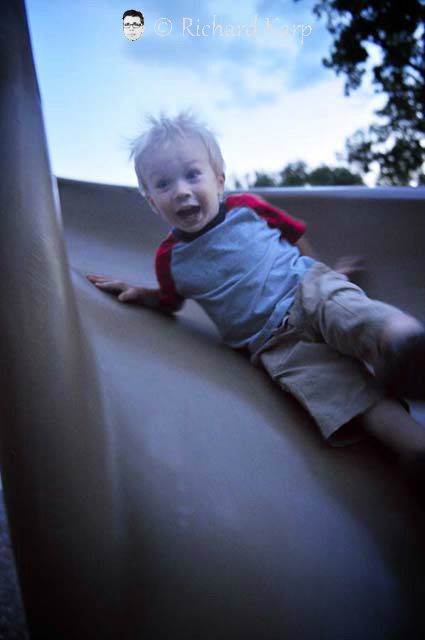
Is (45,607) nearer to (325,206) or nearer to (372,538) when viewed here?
(372,538)

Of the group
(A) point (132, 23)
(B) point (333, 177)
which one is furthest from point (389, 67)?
(A) point (132, 23)

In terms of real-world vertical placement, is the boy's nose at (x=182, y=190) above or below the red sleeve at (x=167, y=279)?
above

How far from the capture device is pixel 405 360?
1.93 feet

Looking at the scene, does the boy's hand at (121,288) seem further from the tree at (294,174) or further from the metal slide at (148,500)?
the tree at (294,174)

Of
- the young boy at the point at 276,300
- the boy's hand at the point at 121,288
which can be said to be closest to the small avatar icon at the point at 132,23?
the young boy at the point at 276,300

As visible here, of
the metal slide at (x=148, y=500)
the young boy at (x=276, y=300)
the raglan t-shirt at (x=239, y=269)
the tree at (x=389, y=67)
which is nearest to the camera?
the metal slide at (x=148, y=500)

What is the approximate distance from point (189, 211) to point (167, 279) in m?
0.16

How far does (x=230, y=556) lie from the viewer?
0.53 m

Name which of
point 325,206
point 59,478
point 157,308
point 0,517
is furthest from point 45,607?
point 325,206

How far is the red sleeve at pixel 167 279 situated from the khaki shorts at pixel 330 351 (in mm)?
251

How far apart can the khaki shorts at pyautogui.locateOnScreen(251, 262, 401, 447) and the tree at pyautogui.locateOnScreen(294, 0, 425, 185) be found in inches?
218

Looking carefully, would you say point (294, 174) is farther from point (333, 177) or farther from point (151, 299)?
point (151, 299)

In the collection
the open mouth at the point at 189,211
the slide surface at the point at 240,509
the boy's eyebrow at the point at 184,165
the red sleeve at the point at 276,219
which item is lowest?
the slide surface at the point at 240,509

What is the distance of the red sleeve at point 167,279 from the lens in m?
1.08
